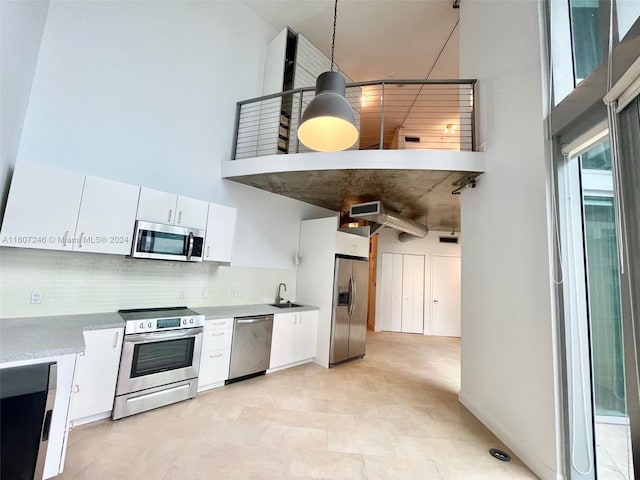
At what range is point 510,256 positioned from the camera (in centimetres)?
257

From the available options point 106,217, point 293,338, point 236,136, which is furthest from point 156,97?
point 293,338

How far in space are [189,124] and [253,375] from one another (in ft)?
11.7

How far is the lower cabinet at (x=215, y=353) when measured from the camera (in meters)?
3.17

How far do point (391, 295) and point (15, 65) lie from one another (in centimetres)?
764

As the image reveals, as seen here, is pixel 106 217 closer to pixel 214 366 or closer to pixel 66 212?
pixel 66 212

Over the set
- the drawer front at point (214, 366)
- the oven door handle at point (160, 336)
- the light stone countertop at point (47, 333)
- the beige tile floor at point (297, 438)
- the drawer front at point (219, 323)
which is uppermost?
the light stone countertop at point (47, 333)

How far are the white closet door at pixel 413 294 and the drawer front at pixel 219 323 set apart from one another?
5.47 meters

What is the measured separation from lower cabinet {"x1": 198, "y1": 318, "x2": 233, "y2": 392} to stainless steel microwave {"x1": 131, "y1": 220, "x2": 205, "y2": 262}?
2.81 ft

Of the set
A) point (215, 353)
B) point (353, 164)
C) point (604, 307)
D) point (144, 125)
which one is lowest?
point (215, 353)

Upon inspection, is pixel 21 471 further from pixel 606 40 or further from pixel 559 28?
pixel 559 28

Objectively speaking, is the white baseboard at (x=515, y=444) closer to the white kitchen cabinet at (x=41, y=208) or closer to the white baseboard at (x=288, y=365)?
the white baseboard at (x=288, y=365)

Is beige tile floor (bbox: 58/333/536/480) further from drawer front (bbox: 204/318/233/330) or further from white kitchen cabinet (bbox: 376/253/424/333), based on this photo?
white kitchen cabinet (bbox: 376/253/424/333)

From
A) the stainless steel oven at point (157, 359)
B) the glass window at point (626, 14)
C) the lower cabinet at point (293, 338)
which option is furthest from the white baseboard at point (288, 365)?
the glass window at point (626, 14)

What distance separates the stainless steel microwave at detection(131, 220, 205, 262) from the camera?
9.36 ft
